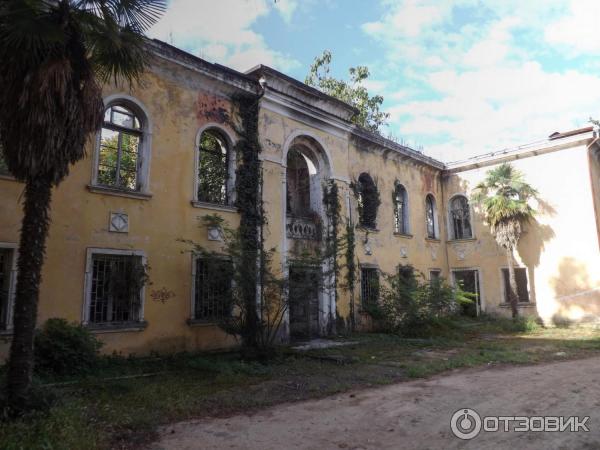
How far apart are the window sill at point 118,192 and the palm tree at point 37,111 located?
12.0ft

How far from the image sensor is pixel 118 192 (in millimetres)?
10281

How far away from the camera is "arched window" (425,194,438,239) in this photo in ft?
69.7

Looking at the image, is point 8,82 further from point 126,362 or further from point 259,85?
point 259,85

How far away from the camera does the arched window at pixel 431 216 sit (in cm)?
2125

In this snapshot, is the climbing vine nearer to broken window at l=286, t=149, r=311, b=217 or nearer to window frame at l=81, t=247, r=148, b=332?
broken window at l=286, t=149, r=311, b=217

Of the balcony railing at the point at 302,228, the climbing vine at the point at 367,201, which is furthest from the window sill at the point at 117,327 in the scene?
the climbing vine at the point at 367,201

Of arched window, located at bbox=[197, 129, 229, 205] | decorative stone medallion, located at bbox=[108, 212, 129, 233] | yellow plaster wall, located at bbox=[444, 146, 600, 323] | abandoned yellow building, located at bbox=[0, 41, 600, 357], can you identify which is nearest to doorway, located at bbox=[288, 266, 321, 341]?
abandoned yellow building, located at bbox=[0, 41, 600, 357]

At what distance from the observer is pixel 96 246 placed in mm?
9867

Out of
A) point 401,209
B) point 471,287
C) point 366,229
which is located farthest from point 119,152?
point 471,287

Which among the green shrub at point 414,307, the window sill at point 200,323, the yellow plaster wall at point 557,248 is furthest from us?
the yellow plaster wall at point 557,248

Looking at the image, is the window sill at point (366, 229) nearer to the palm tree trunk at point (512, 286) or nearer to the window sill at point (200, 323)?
the palm tree trunk at point (512, 286)

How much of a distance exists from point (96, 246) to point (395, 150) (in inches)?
520

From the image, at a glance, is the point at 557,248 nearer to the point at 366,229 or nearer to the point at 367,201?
the point at 367,201

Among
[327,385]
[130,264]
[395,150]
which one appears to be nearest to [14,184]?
[130,264]
